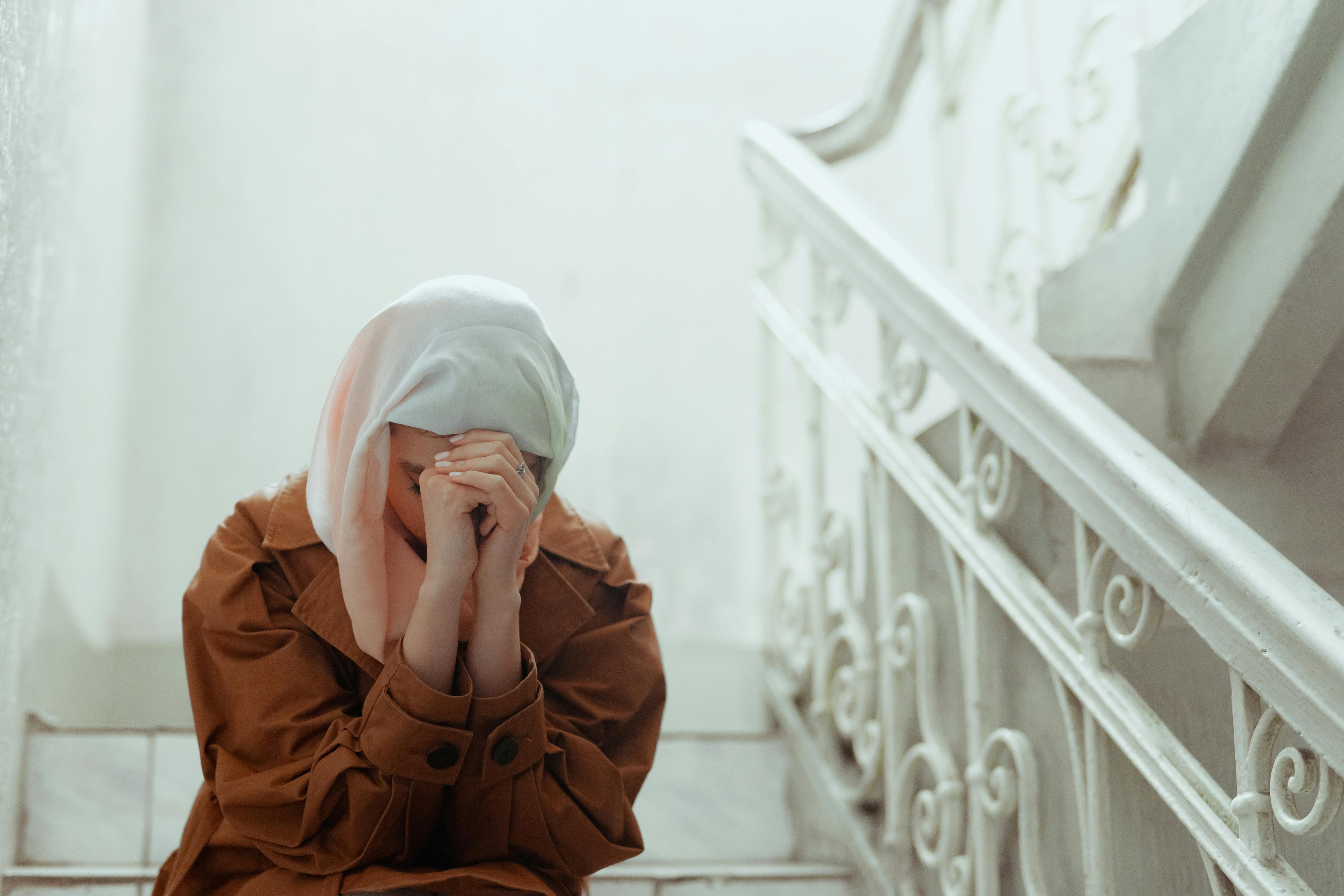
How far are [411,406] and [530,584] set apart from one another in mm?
317

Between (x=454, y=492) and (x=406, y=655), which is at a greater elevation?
(x=454, y=492)

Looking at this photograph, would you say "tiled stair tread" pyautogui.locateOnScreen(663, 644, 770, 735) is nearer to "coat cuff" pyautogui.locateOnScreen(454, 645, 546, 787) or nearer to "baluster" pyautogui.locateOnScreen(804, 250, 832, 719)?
"baluster" pyautogui.locateOnScreen(804, 250, 832, 719)

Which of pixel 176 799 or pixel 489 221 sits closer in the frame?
pixel 176 799

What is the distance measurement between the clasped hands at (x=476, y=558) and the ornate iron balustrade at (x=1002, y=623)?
587 mm

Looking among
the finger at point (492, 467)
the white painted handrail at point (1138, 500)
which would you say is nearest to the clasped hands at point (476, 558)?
the finger at point (492, 467)

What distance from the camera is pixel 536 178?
3.40 meters

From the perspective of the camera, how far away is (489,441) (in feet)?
3.41

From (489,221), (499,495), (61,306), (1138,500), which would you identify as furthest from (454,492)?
(489,221)

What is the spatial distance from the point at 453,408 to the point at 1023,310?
1.34 metres

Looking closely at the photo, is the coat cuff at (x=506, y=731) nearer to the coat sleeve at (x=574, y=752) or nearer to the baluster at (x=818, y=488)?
the coat sleeve at (x=574, y=752)

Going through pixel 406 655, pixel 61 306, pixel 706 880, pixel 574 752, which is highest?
pixel 61 306

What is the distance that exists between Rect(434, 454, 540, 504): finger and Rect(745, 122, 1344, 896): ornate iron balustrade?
576 millimetres

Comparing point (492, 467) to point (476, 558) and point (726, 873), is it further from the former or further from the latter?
point (726, 873)

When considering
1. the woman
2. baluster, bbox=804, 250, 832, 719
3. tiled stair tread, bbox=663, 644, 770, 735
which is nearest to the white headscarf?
the woman
